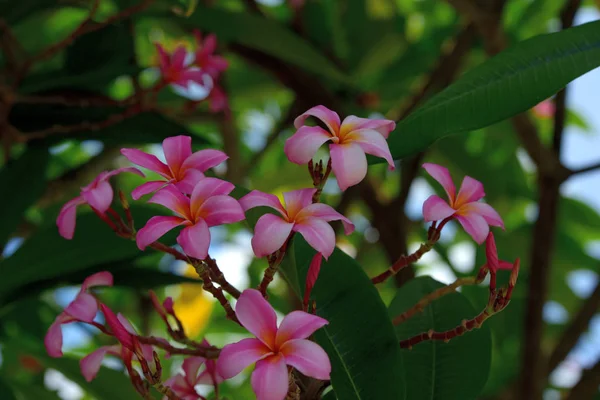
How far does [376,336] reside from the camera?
1.44ft

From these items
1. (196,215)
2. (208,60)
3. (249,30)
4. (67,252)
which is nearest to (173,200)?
(196,215)

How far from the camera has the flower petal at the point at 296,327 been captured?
37cm

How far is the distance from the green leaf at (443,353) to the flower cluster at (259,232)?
0.25 ft

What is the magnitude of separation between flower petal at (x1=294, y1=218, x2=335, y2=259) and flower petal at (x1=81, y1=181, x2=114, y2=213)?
13cm

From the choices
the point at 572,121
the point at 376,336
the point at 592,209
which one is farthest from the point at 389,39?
the point at 376,336

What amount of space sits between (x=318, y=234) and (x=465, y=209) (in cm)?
11

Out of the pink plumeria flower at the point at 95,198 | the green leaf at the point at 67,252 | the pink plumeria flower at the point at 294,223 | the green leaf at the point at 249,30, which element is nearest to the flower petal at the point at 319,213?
the pink plumeria flower at the point at 294,223

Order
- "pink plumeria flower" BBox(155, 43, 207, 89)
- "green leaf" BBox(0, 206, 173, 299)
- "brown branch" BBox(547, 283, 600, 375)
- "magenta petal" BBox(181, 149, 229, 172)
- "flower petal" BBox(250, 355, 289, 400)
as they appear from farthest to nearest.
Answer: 1. "brown branch" BBox(547, 283, 600, 375)
2. "pink plumeria flower" BBox(155, 43, 207, 89)
3. "green leaf" BBox(0, 206, 173, 299)
4. "magenta petal" BBox(181, 149, 229, 172)
5. "flower petal" BBox(250, 355, 289, 400)

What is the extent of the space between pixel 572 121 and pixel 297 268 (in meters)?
1.36

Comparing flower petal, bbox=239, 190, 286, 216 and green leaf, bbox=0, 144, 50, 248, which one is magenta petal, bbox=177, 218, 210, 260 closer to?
flower petal, bbox=239, 190, 286, 216

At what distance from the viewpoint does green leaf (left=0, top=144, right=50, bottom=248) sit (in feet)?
2.66

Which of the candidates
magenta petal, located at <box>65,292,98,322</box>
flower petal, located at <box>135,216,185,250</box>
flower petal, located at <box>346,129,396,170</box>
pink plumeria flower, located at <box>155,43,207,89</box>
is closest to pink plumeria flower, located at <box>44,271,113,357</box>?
magenta petal, located at <box>65,292,98,322</box>

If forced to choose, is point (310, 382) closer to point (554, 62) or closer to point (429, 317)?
point (429, 317)

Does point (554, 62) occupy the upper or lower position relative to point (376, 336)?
upper
